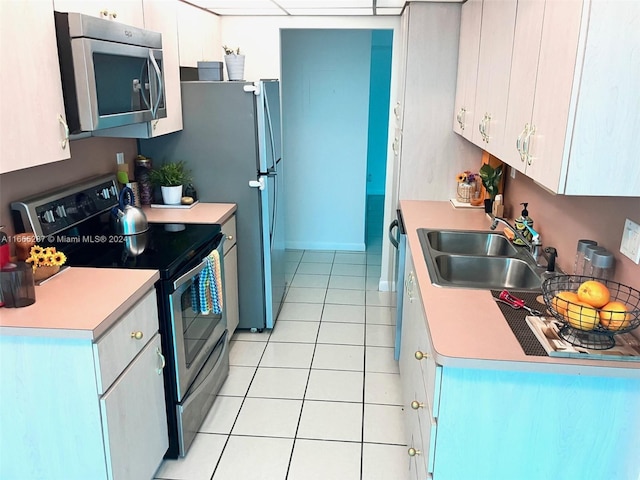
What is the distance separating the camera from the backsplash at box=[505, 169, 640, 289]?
5.30 feet

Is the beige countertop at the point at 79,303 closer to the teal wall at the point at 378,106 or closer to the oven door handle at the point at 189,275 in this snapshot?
the oven door handle at the point at 189,275

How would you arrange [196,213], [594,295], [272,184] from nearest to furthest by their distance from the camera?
[594,295], [196,213], [272,184]

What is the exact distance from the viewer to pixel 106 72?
2.00 metres

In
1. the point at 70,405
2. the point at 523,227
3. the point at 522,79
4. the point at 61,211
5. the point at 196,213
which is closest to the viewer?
the point at 70,405

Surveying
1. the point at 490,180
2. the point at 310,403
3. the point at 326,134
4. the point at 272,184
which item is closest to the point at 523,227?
the point at 490,180

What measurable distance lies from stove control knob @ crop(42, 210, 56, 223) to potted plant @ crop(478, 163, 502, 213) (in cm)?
224

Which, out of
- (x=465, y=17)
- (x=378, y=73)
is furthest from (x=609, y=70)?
(x=378, y=73)

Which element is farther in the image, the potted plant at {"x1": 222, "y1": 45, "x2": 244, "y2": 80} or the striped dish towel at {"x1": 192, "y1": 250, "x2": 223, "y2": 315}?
the potted plant at {"x1": 222, "y1": 45, "x2": 244, "y2": 80}

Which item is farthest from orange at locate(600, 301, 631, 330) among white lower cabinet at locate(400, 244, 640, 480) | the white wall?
the white wall

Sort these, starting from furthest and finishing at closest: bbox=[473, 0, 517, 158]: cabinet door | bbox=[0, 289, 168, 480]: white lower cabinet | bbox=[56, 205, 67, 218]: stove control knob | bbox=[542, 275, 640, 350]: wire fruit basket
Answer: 1. bbox=[56, 205, 67, 218]: stove control knob
2. bbox=[473, 0, 517, 158]: cabinet door
3. bbox=[0, 289, 168, 480]: white lower cabinet
4. bbox=[542, 275, 640, 350]: wire fruit basket

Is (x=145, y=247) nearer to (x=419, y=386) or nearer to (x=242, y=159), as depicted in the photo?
(x=242, y=159)

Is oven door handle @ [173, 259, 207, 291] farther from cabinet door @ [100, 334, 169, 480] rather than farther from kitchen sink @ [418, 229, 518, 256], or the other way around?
kitchen sink @ [418, 229, 518, 256]

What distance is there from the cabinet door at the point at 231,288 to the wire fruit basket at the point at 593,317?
192 cm

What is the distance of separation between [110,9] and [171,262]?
1074 millimetres
